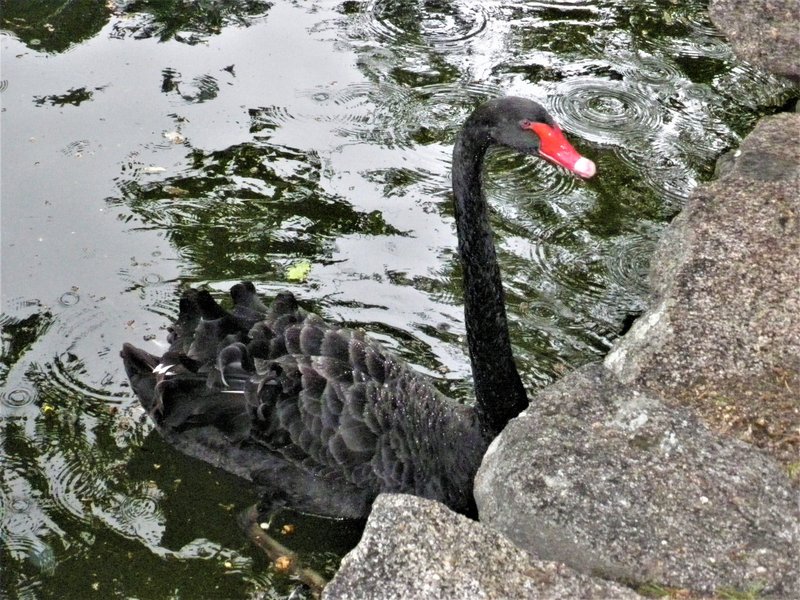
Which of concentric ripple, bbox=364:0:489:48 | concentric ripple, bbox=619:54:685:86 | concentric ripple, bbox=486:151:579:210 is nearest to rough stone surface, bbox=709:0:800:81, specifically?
concentric ripple, bbox=619:54:685:86

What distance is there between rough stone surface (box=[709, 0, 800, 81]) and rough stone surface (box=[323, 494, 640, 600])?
14.2ft

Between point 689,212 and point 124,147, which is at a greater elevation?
point 689,212

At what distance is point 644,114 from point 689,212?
178 centimetres

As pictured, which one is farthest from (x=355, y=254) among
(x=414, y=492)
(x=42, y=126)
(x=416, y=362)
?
(x=42, y=126)

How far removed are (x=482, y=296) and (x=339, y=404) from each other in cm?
64

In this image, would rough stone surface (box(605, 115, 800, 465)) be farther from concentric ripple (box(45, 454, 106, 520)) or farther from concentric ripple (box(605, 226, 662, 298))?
concentric ripple (box(45, 454, 106, 520))

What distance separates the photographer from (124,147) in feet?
18.3

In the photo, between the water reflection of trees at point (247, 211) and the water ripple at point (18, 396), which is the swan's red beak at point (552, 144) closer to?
the water reflection of trees at point (247, 211)

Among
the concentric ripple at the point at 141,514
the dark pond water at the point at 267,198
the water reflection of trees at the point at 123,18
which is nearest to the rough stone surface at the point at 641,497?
the dark pond water at the point at 267,198

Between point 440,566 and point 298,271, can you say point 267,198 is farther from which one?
point 440,566

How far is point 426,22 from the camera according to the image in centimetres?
661

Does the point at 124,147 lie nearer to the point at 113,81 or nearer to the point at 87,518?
the point at 113,81

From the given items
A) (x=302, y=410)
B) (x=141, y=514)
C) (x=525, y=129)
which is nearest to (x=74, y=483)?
(x=141, y=514)

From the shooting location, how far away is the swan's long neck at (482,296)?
3512 millimetres
